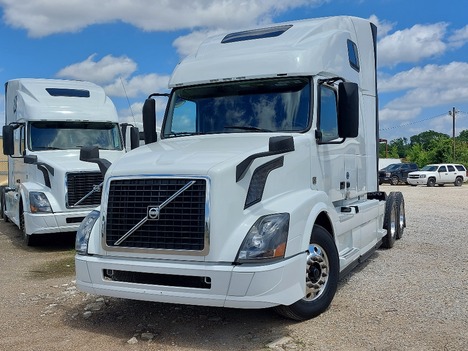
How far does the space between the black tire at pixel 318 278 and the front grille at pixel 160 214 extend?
1179 mm

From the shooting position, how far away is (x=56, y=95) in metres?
11.0

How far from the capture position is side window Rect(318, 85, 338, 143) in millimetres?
5691

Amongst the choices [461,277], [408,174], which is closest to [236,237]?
[461,277]

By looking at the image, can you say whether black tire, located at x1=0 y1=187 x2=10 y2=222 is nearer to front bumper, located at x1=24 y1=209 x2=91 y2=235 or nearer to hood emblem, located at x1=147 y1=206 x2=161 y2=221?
front bumper, located at x1=24 y1=209 x2=91 y2=235

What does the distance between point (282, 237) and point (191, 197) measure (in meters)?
0.88

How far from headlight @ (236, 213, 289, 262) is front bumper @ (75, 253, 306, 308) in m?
0.08

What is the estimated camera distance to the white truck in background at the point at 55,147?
9.54 m

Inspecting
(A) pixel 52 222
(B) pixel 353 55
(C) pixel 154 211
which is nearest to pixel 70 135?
(A) pixel 52 222

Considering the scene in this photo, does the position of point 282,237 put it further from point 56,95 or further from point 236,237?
point 56,95

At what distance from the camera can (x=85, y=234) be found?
5.17 metres

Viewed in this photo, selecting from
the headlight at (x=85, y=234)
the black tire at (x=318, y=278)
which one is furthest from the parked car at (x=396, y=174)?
the headlight at (x=85, y=234)

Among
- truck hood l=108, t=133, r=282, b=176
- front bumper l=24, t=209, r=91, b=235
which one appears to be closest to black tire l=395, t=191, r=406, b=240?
truck hood l=108, t=133, r=282, b=176

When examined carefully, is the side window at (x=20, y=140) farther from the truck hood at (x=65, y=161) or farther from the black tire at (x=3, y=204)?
the black tire at (x=3, y=204)

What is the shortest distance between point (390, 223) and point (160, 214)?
590cm
